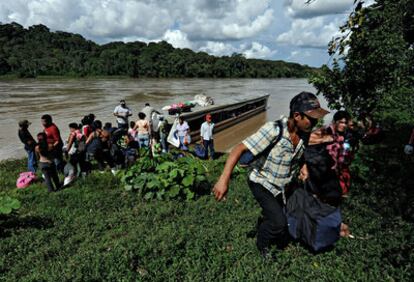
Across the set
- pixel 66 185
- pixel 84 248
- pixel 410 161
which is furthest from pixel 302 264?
pixel 410 161

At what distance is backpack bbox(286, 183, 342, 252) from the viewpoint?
303 cm

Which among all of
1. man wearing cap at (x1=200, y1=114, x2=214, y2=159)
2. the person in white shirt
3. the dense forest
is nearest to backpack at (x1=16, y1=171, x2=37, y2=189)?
the person in white shirt

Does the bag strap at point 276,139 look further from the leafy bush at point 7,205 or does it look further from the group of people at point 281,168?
the leafy bush at point 7,205

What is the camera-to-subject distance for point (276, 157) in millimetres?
2736

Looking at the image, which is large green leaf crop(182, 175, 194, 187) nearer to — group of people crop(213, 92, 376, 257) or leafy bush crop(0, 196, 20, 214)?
group of people crop(213, 92, 376, 257)

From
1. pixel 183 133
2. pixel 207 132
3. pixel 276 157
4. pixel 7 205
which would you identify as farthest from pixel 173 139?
pixel 276 157

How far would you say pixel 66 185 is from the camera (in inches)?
254

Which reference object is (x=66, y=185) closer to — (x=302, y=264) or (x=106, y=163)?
(x=106, y=163)

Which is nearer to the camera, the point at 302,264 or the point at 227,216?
the point at 302,264

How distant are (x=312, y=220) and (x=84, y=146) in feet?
18.4

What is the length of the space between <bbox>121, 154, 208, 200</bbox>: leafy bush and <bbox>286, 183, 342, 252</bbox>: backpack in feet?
7.98

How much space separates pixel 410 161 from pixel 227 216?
208 inches

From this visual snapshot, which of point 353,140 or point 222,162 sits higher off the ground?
point 353,140

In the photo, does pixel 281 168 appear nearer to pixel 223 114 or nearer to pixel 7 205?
pixel 7 205
